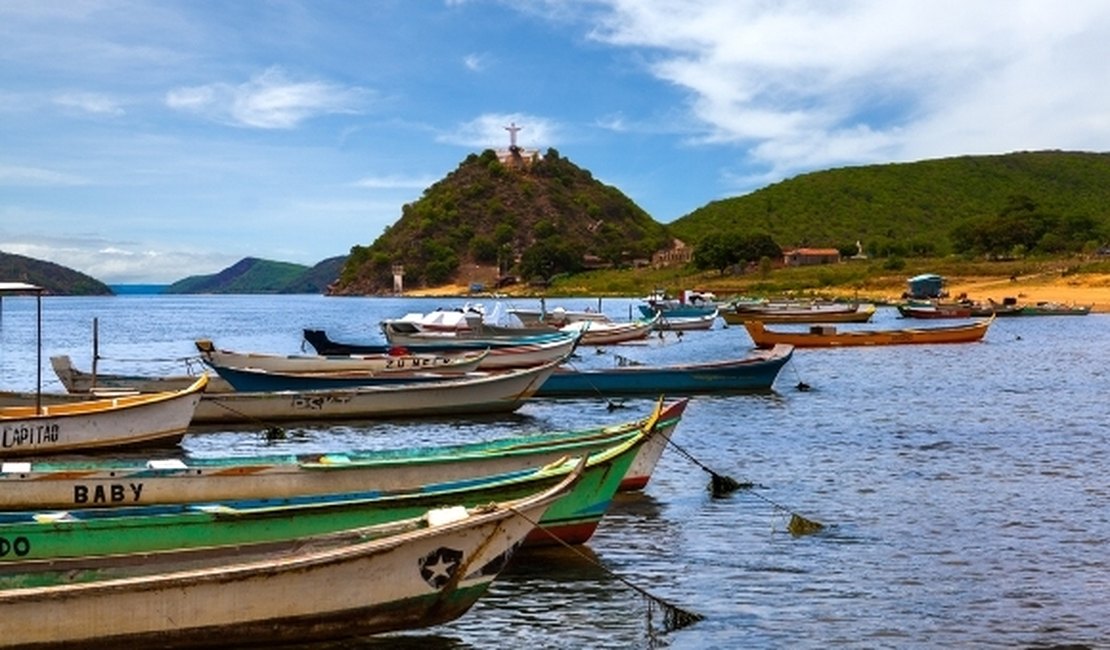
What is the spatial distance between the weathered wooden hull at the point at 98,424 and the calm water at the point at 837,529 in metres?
2.76

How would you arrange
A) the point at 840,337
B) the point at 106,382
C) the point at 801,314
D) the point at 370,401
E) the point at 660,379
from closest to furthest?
the point at 370,401, the point at 106,382, the point at 660,379, the point at 840,337, the point at 801,314

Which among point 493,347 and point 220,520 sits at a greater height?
point 493,347

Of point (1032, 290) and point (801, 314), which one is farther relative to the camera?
point (1032, 290)

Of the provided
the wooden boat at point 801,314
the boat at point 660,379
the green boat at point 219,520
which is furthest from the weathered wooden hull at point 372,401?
the wooden boat at point 801,314

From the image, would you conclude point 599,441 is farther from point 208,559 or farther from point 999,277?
point 999,277

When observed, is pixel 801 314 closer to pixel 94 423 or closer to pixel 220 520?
pixel 94 423

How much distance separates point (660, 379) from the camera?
114 feet

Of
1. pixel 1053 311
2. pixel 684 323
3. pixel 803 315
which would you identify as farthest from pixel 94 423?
pixel 1053 311

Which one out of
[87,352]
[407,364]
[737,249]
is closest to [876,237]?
[737,249]

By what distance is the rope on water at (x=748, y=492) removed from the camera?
1767 cm

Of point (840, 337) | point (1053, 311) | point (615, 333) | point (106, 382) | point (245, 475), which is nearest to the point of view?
point (245, 475)

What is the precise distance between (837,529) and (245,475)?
8806 mm

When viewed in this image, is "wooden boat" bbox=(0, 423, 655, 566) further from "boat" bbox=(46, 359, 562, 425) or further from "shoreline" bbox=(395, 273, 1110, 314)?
"shoreline" bbox=(395, 273, 1110, 314)

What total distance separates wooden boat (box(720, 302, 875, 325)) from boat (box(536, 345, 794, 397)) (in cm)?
3915
